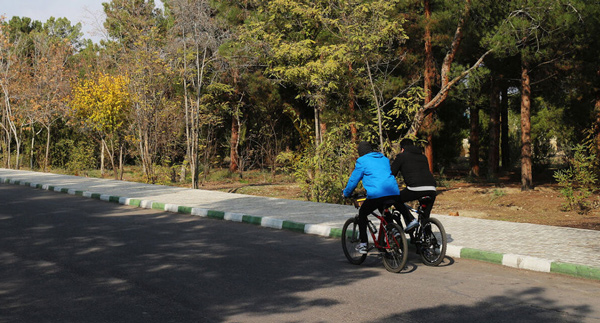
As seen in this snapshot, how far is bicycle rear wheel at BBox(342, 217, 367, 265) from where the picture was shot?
8461mm

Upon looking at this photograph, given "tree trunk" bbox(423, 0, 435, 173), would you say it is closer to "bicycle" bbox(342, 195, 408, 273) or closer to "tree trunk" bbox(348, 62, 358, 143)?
"tree trunk" bbox(348, 62, 358, 143)

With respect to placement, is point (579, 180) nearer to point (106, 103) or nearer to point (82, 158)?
point (106, 103)

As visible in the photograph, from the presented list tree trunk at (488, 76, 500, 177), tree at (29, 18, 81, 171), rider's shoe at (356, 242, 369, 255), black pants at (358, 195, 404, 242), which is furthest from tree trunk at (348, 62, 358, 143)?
tree at (29, 18, 81, 171)

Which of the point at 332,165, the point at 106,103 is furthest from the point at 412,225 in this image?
the point at 106,103

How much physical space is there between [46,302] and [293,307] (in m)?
2.58

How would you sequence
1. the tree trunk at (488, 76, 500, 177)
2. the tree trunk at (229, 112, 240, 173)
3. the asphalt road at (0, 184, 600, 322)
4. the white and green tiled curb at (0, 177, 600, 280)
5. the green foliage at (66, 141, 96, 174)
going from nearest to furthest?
the asphalt road at (0, 184, 600, 322) < the white and green tiled curb at (0, 177, 600, 280) < the tree trunk at (488, 76, 500, 177) < the green foliage at (66, 141, 96, 174) < the tree trunk at (229, 112, 240, 173)

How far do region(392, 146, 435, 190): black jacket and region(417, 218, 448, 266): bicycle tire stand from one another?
1.77 feet

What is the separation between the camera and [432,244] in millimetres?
8344

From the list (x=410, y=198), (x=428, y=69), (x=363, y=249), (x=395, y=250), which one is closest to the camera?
(x=395, y=250)

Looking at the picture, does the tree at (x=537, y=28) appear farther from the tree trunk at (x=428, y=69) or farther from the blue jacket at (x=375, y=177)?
the blue jacket at (x=375, y=177)

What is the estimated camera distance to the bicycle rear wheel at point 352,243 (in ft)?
27.8

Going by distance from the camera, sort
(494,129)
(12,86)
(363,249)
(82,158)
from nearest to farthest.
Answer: (363,249)
(494,129)
(82,158)
(12,86)

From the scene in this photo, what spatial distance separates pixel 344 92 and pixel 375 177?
1304 centimetres

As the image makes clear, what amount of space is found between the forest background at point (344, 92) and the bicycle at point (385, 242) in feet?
25.3
